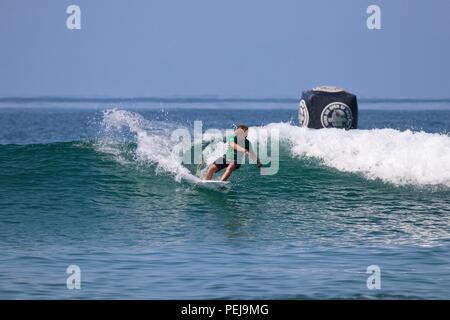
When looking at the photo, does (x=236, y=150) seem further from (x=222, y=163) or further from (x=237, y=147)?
(x=222, y=163)

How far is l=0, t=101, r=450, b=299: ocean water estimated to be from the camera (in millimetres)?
12211

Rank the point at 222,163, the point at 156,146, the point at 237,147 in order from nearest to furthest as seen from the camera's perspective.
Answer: the point at 237,147 → the point at 222,163 → the point at 156,146

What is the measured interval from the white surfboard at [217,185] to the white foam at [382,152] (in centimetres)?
376

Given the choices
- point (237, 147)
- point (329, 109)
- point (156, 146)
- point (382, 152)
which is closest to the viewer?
point (237, 147)

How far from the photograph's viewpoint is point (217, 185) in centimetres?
1864

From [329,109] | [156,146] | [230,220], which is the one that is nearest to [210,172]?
[230,220]

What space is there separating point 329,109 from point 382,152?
2129 millimetres

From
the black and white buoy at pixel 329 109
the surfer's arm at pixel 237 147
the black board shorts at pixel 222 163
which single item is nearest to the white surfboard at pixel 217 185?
the black board shorts at pixel 222 163

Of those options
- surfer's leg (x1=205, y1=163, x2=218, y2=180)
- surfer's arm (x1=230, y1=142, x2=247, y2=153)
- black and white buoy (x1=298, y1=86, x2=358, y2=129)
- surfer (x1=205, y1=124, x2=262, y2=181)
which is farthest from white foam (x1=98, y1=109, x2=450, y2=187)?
surfer's arm (x1=230, y1=142, x2=247, y2=153)

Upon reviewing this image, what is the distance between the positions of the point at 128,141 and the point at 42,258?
10640 mm

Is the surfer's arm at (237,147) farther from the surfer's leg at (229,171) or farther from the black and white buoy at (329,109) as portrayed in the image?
the black and white buoy at (329,109)

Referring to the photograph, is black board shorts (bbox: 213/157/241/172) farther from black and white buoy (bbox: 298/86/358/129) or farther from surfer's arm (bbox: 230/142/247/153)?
black and white buoy (bbox: 298/86/358/129)

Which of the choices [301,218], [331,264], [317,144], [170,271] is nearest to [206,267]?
[170,271]

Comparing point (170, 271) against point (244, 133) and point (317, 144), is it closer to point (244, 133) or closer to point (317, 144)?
point (244, 133)
